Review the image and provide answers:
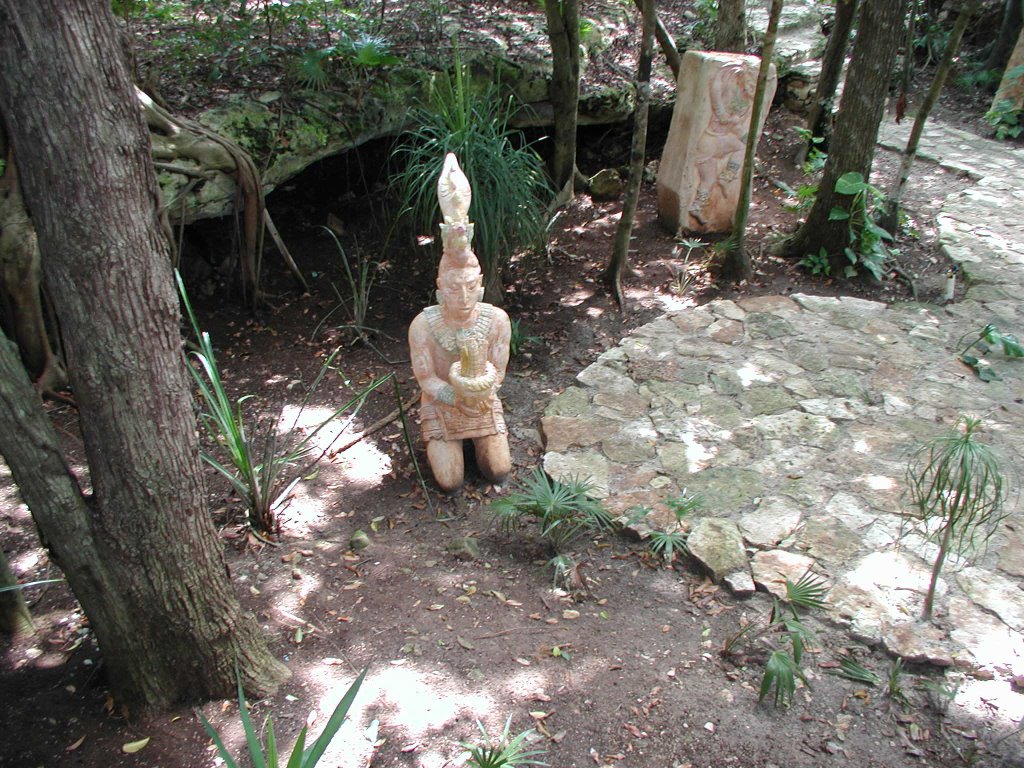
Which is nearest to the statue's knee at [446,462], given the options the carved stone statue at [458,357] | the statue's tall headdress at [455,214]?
the carved stone statue at [458,357]

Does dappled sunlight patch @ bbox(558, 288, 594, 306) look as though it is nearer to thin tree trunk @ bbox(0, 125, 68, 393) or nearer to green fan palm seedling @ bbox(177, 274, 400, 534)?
green fan palm seedling @ bbox(177, 274, 400, 534)

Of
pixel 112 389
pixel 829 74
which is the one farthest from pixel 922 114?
pixel 112 389

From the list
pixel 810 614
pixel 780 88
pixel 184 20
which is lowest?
pixel 810 614

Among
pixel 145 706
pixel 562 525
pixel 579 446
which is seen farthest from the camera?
pixel 579 446

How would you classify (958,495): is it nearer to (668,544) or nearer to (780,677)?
(780,677)

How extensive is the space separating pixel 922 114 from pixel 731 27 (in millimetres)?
2048

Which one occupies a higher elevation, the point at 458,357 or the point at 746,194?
the point at 746,194

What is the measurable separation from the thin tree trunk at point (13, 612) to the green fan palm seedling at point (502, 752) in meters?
1.71

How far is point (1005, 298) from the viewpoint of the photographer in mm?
5246

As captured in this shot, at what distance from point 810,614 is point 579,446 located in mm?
1455

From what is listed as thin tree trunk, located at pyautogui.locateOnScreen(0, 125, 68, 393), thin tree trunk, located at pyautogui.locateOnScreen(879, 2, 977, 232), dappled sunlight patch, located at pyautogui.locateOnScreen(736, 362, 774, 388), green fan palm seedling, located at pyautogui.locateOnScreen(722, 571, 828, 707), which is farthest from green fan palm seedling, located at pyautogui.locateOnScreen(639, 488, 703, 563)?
thin tree trunk, located at pyautogui.locateOnScreen(879, 2, 977, 232)

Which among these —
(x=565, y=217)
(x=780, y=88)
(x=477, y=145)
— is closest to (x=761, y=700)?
(x=477, y=145)

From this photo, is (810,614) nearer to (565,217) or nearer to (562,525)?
(562,525)

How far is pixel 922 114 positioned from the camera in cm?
540
